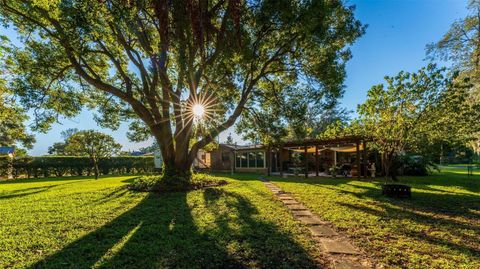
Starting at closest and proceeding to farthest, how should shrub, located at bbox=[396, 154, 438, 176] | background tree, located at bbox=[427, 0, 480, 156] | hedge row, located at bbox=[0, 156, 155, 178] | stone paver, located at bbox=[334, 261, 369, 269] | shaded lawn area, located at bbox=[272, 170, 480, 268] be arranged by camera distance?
1. stone paver, located at bbox=[334, 261, 369, 269]
2. shaded lawn area, located at bbox=[272, 170, 480, 268]
3. background tree, located at bbox=[427, 0, 480, 156]
4. shrub, located at bbox=[396, 154, 438, 176]
5. hedge row, located at bbox=[0, 156, 155, 178]

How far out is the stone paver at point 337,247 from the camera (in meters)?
3.97

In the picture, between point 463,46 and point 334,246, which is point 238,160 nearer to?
point 463,46

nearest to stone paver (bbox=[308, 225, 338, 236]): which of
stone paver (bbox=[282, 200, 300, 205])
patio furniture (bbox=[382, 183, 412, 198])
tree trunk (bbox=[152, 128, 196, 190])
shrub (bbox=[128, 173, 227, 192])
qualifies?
stone paver (bbox=[282, 200, 300, 205])

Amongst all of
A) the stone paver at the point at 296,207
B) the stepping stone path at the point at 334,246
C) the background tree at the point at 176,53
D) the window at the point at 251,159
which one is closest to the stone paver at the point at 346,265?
the stepping stone path at the point at 334,246

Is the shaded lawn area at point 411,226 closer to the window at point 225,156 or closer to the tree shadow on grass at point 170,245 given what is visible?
the tree shadow on grass at point 170,245

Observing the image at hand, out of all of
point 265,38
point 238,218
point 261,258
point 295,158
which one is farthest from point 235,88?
point 295,158

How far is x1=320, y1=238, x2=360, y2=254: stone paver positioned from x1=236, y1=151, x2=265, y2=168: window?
19.6 meters

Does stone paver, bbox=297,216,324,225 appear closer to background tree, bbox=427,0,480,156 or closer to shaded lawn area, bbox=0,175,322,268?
shaded lawn area, bbox=0,175,322,268

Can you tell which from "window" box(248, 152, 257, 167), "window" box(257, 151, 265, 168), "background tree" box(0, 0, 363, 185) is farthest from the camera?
"window" box(248, 152, 257, 167)

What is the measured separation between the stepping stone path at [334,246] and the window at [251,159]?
696 inches

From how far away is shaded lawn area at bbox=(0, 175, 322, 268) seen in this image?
11.9ft

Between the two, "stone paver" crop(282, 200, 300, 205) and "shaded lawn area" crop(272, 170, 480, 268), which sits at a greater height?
"stone paver" crop(282, 200, 300, 205)

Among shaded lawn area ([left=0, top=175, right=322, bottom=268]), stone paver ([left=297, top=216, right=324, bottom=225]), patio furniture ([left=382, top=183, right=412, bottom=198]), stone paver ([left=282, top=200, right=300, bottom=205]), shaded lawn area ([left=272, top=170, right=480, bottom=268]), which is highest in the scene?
patio furniture ([left=382, top=183, right=412, bottom=198])

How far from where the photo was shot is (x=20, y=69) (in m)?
10.0
